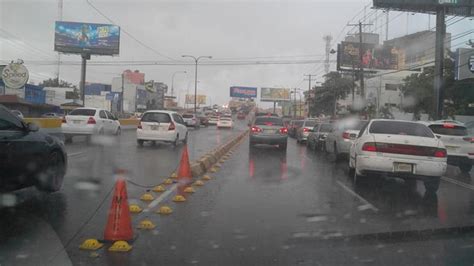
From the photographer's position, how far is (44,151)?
866 cm

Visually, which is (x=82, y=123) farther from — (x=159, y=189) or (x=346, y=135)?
(x=159, y=189)

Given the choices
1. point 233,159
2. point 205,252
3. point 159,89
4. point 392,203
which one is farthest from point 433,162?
point 159,89

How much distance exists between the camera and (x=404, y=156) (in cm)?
1047

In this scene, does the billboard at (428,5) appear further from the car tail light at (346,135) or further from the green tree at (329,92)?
the car tail light at (346,135)

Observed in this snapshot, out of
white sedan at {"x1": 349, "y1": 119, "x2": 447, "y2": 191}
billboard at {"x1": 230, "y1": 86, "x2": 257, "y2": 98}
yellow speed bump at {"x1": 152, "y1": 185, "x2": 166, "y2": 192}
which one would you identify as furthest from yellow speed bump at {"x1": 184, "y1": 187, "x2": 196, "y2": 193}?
billboard at {"x1": 230, "y1": 86, "x2": 257, "y2": 98}

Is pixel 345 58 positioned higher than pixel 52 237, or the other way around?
pixel 345 58

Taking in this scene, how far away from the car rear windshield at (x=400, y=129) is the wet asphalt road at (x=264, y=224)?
127cm

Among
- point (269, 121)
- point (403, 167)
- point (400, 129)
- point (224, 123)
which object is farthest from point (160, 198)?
point (224, 123)

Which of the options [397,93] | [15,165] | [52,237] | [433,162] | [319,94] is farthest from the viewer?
[319,94]

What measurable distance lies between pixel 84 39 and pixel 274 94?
204 feet

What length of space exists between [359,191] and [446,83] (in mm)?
34886

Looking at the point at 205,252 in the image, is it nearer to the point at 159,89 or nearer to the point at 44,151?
the point at 44,151

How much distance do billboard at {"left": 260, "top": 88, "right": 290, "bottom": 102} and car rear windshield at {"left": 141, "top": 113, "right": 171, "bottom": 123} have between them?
93.5 metres

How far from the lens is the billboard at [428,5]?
4175 centimetres
